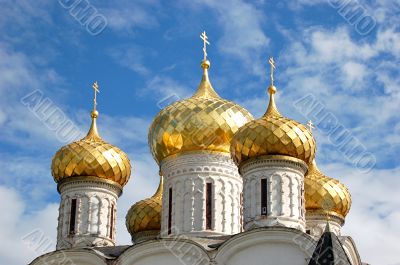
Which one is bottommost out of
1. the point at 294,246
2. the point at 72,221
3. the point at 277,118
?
the point at 294,246

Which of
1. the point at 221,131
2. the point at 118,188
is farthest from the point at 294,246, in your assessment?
the point at 118,188

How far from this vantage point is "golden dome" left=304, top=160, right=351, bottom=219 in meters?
19.4

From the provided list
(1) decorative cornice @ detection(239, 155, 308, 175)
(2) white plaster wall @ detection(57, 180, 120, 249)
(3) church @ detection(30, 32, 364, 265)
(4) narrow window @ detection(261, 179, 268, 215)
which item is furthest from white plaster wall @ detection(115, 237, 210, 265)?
(1) decorative cornice @ detection(239, 155, 308, 175)

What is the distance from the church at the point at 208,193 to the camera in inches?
611

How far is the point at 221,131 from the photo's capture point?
57.7 feet

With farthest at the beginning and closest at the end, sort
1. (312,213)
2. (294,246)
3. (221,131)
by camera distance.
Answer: (312,213) → (221,131) → (294,246)

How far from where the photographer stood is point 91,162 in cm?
1797

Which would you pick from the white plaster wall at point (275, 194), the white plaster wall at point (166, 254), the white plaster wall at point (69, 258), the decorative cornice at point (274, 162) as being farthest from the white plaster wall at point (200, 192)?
the white plaster wall at point (69, 258)

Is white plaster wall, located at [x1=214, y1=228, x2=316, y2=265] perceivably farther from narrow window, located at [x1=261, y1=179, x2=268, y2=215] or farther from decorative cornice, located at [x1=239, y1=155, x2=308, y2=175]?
decorative cornice, located at [x1=239, y1=155, x2=308, y2=175]

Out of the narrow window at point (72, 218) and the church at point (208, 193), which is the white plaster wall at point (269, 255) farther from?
the narrow window at point (72, 218)

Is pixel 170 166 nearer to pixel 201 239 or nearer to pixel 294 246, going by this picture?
pixel 201 239

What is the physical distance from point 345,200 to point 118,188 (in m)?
4.73

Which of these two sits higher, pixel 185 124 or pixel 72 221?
pixel 185 124

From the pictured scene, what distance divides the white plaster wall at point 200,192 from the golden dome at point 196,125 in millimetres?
187
